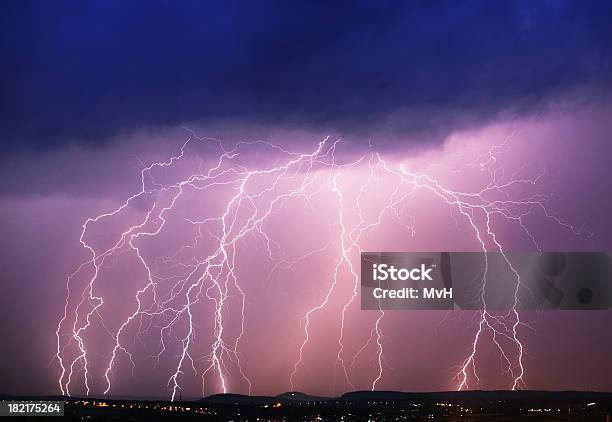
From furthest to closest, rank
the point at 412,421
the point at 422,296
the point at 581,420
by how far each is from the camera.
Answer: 1. the point at 412,421
2. the point at 581,420
3. the point at 422,296

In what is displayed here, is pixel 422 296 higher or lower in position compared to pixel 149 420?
higher

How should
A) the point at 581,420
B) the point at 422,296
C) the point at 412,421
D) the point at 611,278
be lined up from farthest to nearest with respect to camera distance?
the point at 412,421, the point at 581,420, the point at 611,278, the point at 422,296

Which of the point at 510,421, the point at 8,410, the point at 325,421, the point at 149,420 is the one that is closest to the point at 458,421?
the point at 510,421

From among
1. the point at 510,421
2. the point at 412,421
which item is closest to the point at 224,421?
the point at 412,421

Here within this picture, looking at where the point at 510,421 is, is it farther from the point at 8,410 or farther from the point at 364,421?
the point at 8,410

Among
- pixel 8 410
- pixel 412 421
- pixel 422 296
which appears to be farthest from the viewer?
pixel 412 421

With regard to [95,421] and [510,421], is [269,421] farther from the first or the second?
[510,421]

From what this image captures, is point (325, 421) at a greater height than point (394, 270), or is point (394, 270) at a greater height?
point (394, 270)

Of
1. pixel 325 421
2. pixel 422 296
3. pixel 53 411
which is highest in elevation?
pixel 422 296

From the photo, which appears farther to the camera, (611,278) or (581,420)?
(581,420)
